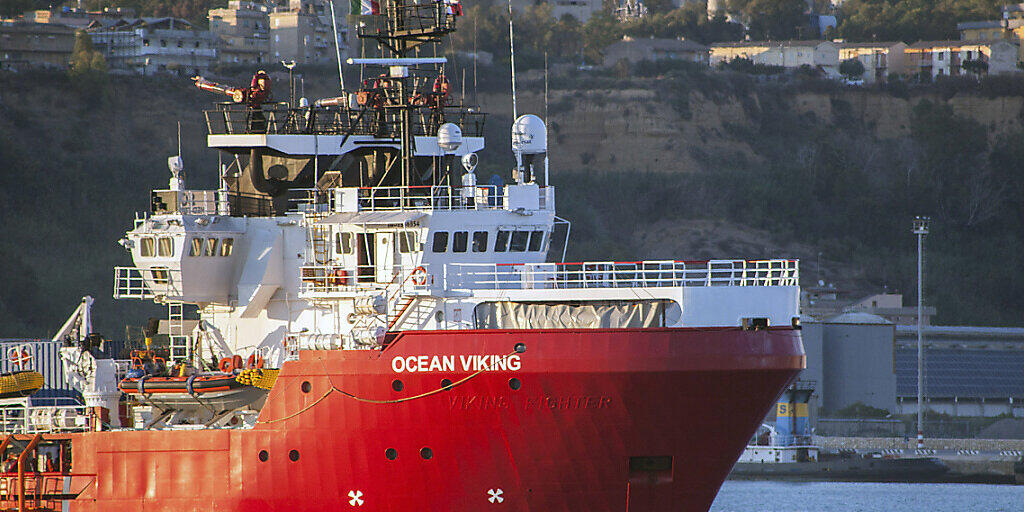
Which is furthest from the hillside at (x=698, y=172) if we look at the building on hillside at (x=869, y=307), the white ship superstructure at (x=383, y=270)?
the white ship superstructure at (x=383, y=270)

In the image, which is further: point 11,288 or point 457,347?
point 11,288

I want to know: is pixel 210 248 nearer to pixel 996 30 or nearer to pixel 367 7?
pixel 367 7

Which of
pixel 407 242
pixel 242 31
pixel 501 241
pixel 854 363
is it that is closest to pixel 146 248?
pixel 407 242

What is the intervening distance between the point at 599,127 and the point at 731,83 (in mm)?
16618

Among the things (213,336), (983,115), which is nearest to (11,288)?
(213,336)

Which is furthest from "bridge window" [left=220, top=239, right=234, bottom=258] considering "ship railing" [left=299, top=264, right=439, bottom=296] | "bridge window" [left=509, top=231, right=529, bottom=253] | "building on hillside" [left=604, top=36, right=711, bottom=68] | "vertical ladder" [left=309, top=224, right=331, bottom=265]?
"building on hillside" [left=604, top=36, right=711, bottom=68]

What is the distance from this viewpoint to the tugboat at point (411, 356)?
30.0 meters

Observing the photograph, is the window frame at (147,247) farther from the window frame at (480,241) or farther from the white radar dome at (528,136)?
the white radar dome at (528,136)

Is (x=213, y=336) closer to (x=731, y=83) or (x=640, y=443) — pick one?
(x=640, y=443)

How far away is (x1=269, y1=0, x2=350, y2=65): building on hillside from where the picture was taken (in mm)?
134125

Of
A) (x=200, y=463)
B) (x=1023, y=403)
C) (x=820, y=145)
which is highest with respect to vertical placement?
(x=820, y=145)

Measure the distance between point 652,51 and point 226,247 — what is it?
117377 mm

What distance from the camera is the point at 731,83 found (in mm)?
138875

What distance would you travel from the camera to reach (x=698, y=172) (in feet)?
413
